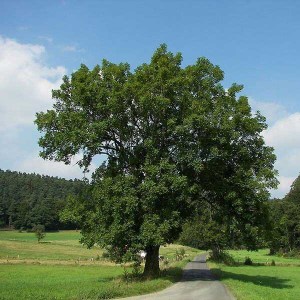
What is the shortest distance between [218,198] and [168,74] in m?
11.2

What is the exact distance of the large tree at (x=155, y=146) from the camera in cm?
2934

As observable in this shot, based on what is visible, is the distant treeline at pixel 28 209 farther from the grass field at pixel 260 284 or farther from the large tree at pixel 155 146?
the large tree at pixel 155 146

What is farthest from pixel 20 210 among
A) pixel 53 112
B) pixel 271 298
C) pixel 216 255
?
pixel 271 298

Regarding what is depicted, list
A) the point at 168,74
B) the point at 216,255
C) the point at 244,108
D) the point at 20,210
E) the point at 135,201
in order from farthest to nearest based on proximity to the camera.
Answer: the point at 20,210, the point at 216,255, the point at 244,108, the point at 168,74, the point at 135,201

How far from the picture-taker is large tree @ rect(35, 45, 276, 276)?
29.3 meters

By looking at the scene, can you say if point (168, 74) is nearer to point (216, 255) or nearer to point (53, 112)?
point (53, 112)

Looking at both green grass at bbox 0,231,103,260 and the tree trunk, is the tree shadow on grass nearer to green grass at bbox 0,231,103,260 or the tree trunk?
the tree trunk

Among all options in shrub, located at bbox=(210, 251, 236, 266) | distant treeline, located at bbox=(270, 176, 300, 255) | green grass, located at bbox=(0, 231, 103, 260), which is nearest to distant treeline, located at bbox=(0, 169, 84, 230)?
green grass, located at bbox=(0, 231, 103, 260)

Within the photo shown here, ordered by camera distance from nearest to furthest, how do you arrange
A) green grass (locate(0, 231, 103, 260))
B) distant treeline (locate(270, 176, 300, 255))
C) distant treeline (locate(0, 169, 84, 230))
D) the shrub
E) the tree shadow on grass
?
the tree shadow on grass → green grass (locate(0, 231, 103, 260)) → the shrub → distant treeline (locate(270, 176, 300, 255)) → distant treeline (locate(0, 169, 84, 230))

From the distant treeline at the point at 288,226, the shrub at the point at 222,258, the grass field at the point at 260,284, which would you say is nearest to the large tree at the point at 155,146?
the grass field at the point at 260,284

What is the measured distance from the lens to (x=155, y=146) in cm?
3134

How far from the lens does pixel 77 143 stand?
30.6 m

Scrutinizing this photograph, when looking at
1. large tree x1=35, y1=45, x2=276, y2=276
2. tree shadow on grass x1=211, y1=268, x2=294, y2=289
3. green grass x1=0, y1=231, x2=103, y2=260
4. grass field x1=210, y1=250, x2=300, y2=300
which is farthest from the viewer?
green grass x1=0, y1=231, x2=103, y2=260

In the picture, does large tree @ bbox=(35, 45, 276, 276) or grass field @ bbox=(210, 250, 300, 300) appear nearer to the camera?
grass field @ bbox=(210, 250, 300, 300)
